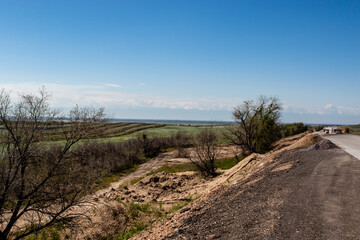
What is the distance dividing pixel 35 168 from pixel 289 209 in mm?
10831

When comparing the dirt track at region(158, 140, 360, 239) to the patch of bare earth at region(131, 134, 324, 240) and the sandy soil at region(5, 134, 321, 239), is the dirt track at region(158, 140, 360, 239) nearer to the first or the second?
the patch of bare earth at region(131, 134, 324, 240)

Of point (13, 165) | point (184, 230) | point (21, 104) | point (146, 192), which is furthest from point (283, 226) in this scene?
point (146, 192)

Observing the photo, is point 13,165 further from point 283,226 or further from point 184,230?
point 283,226

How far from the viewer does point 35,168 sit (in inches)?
471

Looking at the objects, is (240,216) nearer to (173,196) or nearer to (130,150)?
(173,196)

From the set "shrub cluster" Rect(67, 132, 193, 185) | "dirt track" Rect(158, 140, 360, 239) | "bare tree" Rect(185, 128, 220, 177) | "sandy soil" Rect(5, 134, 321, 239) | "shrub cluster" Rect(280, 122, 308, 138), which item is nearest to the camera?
"dirt track" Rect(158, 140, 360, 239)

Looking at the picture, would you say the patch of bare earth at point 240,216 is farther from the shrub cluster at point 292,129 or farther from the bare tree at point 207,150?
the shrub cluster at point 292,129

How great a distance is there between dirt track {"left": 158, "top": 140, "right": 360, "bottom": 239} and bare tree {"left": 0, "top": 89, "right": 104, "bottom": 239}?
6.20 meters

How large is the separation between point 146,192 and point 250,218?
13.3 meters

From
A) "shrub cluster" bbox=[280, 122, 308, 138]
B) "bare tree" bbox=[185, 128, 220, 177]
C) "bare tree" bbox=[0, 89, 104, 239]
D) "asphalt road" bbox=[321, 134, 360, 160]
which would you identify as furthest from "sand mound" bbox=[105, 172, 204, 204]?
"shrub cluster" bbox=[280, 122, 308, 138]

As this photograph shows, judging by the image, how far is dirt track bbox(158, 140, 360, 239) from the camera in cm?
618

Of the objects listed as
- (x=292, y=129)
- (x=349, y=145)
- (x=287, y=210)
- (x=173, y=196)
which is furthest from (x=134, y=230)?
(x=292, y=129)

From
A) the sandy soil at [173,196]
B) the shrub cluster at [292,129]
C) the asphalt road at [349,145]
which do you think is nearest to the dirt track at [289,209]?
the sandy soil at [173,196]

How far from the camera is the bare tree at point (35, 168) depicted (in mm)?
10773
